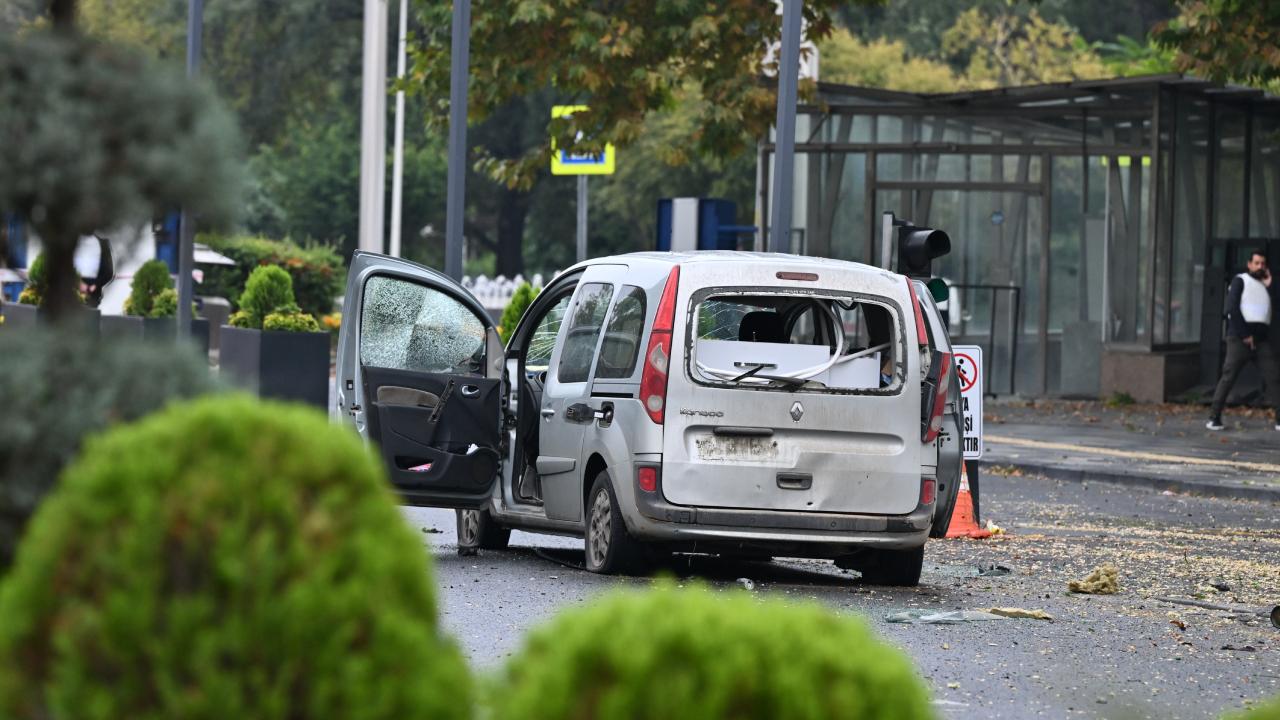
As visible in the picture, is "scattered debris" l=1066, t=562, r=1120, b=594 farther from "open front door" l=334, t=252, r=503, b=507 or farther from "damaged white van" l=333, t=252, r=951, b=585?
"open front door" l=334, t=252, r=503, b=507

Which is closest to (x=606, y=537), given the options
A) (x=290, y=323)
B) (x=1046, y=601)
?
(x=1046, y=601)

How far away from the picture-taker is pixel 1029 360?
98.5 ft

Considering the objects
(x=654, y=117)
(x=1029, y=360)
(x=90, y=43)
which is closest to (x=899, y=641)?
(x=90, y=43)

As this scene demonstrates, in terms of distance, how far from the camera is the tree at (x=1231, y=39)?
2095cm

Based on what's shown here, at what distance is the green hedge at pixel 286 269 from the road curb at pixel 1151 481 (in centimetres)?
2619

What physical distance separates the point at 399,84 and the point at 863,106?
701 cm

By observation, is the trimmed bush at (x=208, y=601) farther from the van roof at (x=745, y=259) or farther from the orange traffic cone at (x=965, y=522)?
the orange traffic cone at (x=965, y=522)

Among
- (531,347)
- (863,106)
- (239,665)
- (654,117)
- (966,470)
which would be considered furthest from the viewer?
(654,117)

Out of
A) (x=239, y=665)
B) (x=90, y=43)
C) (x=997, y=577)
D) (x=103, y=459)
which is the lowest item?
(x=997, y=577)

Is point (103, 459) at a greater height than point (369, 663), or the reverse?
point (103, 459)

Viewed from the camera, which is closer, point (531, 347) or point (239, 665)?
point (239, 665)

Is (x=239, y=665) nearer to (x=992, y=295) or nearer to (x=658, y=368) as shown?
(x=658, y=368)

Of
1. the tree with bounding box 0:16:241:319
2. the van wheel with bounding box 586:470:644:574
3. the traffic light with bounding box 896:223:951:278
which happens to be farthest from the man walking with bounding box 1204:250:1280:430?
the tree with bounding box 0:16:241:319

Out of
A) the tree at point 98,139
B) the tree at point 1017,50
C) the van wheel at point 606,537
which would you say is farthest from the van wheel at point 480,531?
the tree at point 1017,50
